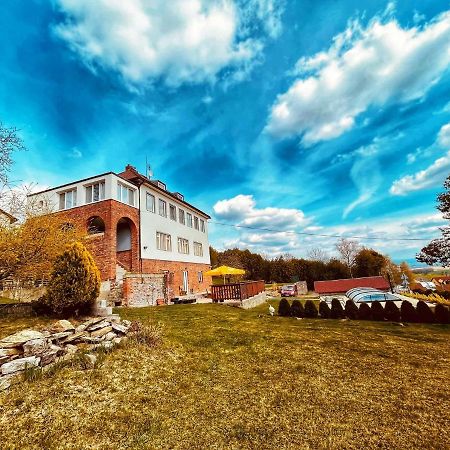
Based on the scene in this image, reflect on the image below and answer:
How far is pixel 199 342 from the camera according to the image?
7.29m

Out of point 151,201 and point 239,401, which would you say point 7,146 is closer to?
point 239,401

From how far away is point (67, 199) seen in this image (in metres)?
19.1

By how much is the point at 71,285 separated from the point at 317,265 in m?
43.5

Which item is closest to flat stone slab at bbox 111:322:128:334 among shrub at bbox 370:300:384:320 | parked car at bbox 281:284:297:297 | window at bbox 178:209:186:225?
shrub at bbox 370:300:384:320

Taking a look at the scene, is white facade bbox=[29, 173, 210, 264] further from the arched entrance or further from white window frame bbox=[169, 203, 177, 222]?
the arched entrance

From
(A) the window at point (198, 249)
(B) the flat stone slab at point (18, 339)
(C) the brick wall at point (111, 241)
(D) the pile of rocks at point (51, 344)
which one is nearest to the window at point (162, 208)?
(C) the brick wall at point (111, 241)

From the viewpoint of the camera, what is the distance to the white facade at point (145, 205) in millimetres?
17717

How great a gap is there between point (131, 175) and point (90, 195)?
15.3 feet

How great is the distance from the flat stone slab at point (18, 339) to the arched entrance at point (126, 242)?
12878 millimetres

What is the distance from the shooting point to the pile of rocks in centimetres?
486

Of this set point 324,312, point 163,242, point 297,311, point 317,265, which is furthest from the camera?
point 317,265

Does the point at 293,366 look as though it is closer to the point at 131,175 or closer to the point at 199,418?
the point at 199,418

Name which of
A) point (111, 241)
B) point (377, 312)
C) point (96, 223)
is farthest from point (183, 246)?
point (377, 312)

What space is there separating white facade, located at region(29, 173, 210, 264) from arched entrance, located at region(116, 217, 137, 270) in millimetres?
643
